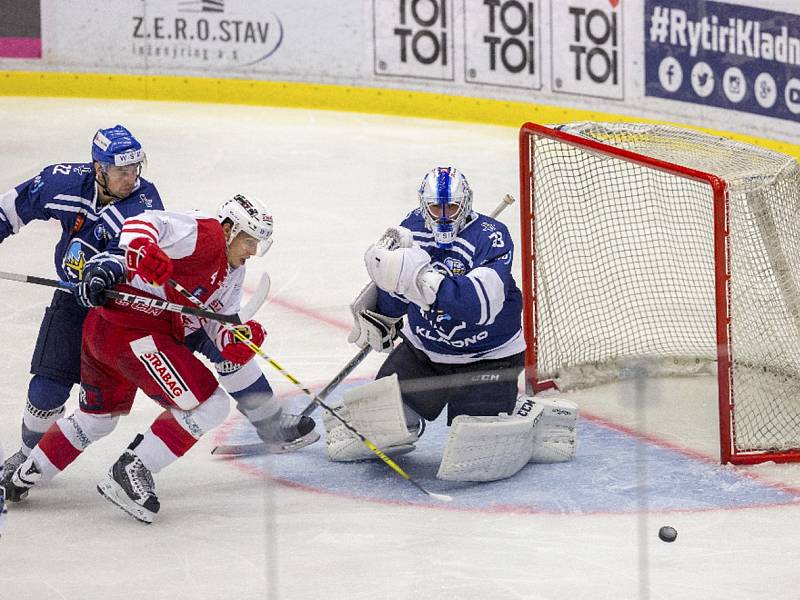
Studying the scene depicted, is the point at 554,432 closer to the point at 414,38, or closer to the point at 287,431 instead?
the point at 287,431

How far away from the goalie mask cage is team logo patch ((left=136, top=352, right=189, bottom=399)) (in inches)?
53.9

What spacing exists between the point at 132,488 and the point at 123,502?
50 mm

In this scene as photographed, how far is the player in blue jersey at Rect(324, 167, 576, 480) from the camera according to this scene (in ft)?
14.5

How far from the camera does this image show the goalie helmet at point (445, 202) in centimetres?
453

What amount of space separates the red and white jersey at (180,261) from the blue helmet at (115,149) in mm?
220

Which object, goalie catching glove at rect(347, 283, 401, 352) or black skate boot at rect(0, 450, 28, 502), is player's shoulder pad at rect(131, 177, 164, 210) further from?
black skate boot at rect(0, 450, 28, 502)

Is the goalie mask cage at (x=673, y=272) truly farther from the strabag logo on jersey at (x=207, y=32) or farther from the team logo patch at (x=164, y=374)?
A: the strabag logo on jersey at (x=207, y=32)

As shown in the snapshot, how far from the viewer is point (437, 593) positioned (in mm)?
3828

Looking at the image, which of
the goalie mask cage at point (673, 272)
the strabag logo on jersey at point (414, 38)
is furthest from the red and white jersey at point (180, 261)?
the strabag logo on jersey at point (414, 38)

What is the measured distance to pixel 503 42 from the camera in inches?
381

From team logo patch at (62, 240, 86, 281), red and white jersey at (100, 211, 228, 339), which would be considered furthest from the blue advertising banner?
team logo patch at (62, 240, 86, 281)

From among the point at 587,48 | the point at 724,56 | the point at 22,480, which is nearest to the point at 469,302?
the point at 22,480

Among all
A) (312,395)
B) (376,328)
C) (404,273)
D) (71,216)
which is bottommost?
(312,395)

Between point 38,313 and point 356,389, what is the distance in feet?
7.31
